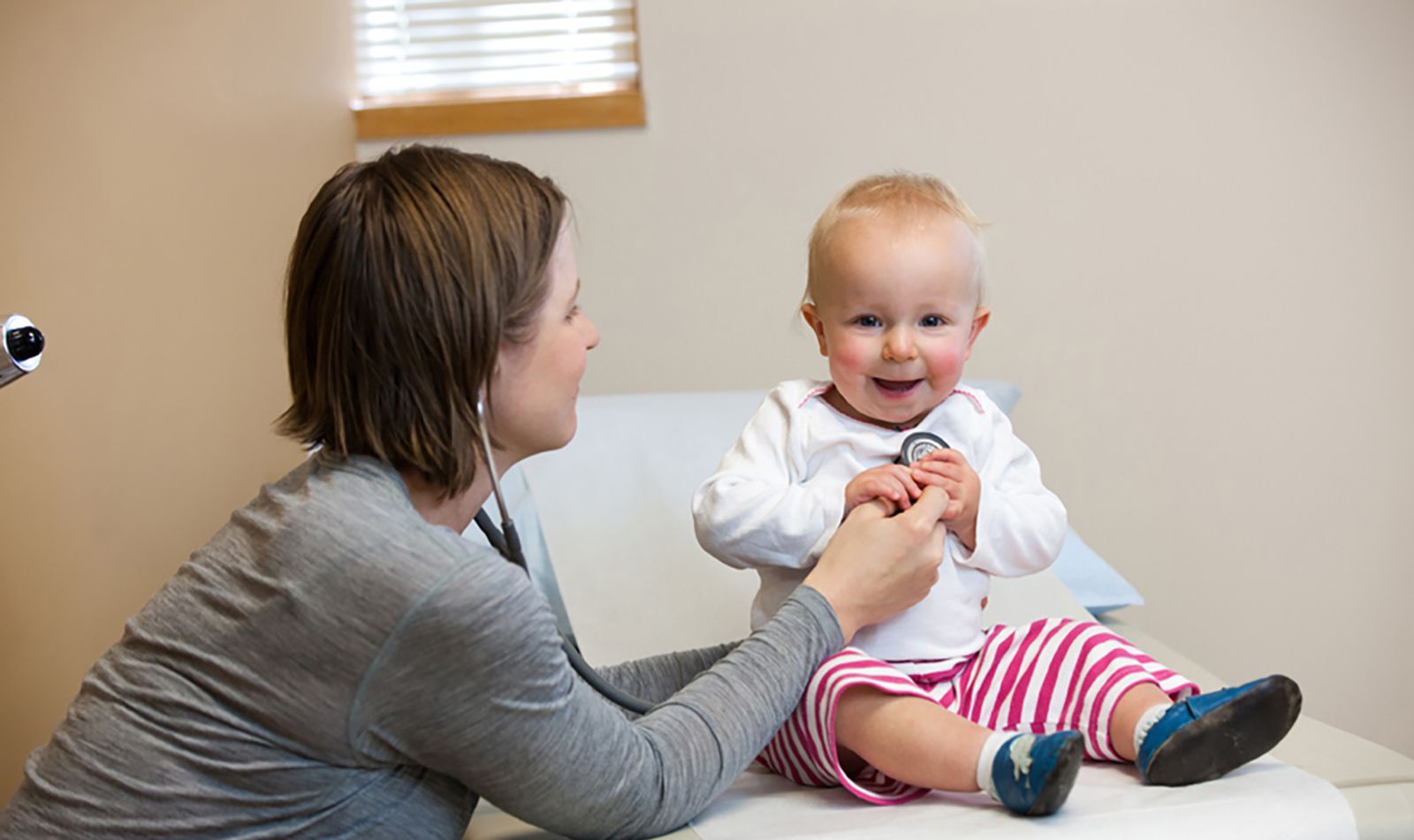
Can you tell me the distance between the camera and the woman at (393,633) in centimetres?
92

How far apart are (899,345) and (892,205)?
0.16 metres

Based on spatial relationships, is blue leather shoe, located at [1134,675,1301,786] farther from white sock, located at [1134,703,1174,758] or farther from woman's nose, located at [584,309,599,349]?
woman's nose, located at [584,309,599,349]

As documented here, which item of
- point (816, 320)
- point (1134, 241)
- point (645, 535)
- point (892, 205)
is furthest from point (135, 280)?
point (1134, 241)

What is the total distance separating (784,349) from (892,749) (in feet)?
4.15

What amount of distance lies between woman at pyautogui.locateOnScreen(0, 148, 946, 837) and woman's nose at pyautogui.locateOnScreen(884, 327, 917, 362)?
0.36m

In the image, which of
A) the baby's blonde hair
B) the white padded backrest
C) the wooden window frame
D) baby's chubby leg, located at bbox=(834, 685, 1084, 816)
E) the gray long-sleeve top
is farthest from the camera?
the wooden window frame

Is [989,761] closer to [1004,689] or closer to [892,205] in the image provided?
[1004,689]

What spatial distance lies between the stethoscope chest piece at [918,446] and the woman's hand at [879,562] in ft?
0.23

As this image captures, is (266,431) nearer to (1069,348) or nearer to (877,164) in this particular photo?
(877,164)

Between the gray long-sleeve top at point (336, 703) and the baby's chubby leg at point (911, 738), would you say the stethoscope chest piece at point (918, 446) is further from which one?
the gray long-sleeve top at point (336, 703)

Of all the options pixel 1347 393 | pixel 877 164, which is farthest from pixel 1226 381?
pixel 877 164

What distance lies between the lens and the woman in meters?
0.92

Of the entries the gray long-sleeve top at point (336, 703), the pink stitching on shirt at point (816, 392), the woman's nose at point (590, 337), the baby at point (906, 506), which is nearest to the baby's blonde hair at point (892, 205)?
the baby at point (906, 506)

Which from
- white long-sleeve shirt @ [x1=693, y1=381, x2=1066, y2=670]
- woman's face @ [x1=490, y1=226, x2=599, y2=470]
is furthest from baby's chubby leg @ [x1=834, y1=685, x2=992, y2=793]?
woman's face @ [x1=490, y1=226, x2=599, y2=470]
